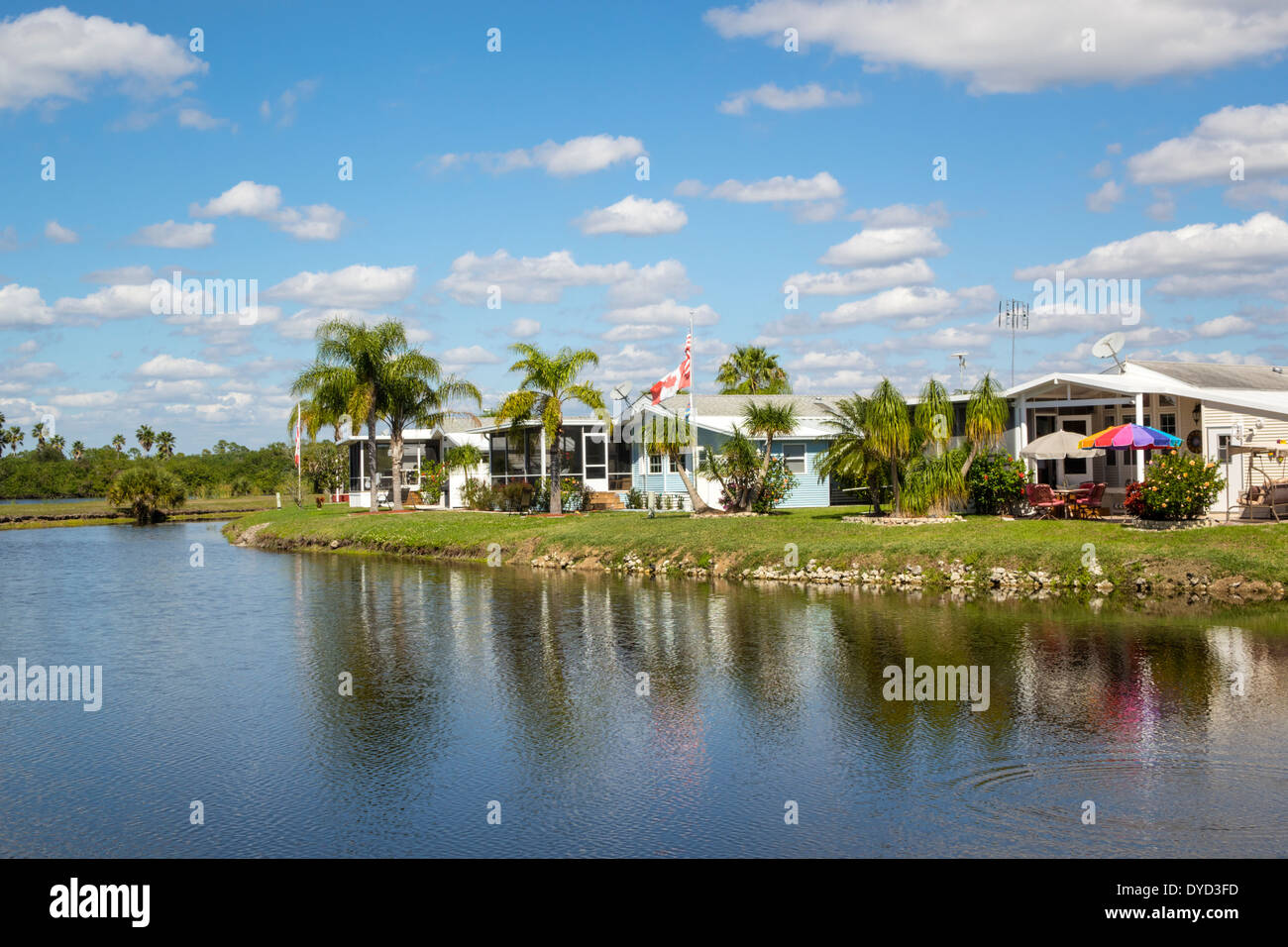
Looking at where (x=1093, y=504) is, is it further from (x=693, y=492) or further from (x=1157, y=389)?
(x=693, y=492)

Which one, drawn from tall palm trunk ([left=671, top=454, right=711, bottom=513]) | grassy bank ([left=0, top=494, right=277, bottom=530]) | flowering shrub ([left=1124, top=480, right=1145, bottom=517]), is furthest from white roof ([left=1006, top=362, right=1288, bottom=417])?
grassy bank ([left=0, top=494, right=277, bottom=530])

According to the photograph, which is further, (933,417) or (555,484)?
(555,484)

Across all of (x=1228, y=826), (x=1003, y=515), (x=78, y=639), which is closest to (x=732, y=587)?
(x=1003, y=515)

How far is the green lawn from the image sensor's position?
2208cm

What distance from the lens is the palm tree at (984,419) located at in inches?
1196

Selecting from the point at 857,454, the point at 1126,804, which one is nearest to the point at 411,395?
the point at 857,454

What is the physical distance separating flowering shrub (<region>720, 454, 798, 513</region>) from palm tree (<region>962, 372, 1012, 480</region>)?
Result: 22.9 feet

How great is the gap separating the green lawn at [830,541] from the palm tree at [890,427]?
225 cm

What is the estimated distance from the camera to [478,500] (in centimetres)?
4684

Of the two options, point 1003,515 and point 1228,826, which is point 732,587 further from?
point 1228,826

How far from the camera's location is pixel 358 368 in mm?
45375

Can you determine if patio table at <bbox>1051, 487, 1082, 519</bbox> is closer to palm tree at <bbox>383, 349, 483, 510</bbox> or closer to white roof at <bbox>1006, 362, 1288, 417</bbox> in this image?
white roof at <bbox>1006, 362, 1288, 417</bbox>

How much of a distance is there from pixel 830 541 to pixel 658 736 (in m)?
16.5

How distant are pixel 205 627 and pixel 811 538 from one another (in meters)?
14.8
